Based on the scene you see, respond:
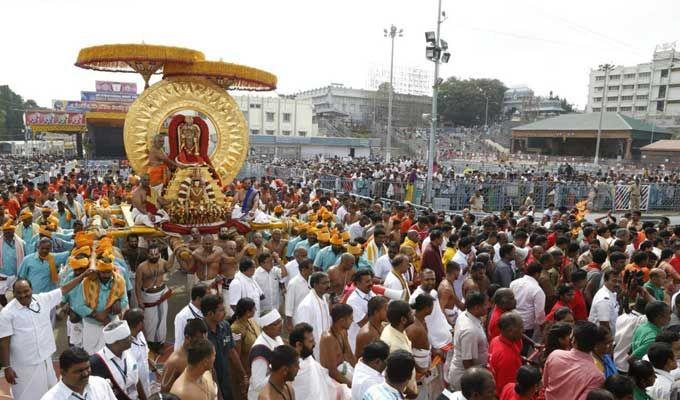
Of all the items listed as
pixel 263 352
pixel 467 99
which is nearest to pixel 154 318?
pixel 263 352

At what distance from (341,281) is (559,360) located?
2.78 meters

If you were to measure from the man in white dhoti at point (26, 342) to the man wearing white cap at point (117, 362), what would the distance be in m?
1.06

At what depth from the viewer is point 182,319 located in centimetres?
439

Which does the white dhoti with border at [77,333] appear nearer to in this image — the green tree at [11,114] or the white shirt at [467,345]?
the white shirt at [467,345]

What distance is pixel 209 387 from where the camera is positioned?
136 inches

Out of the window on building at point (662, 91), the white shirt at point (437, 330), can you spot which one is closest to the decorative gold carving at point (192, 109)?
the white shirt at point (437, 330)

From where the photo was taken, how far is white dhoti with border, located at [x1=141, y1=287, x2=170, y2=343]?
6.01 metres

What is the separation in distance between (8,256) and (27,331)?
3331 mm

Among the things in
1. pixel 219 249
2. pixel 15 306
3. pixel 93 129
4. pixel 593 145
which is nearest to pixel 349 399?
pixel 15 306

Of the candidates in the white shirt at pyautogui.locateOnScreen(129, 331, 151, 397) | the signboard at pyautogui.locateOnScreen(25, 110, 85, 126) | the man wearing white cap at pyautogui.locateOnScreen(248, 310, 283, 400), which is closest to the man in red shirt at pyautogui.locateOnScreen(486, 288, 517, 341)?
the man wearing white cap at pyautogui.locateOnScreen(248, 310, 283, 400)

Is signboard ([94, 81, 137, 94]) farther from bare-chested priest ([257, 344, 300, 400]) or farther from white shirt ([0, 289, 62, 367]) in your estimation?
bare-chested priest ([257, 344, 300, 400])

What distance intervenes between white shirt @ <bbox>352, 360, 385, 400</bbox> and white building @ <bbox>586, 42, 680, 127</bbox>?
66.2 meters

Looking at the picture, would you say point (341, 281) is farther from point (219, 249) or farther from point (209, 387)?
point (209, 387)

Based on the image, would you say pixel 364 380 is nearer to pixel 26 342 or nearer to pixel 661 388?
pixel 661 388
